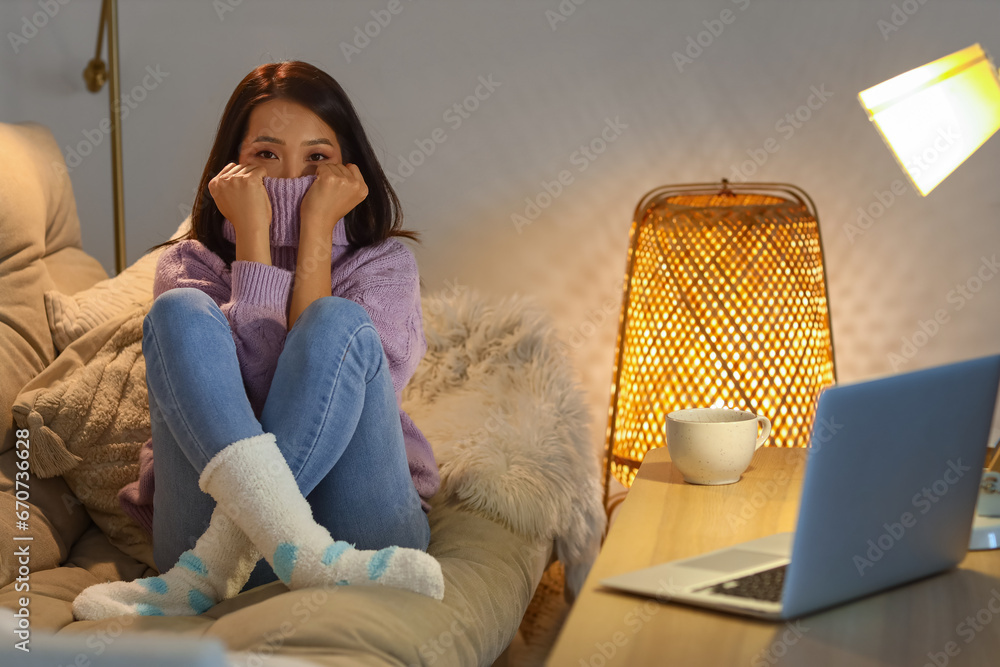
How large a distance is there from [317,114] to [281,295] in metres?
0.30

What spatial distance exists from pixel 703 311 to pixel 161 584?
96cm

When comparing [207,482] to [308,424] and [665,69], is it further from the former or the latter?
[665,69]

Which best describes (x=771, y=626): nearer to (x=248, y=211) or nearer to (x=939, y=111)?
(x=939, y=111)

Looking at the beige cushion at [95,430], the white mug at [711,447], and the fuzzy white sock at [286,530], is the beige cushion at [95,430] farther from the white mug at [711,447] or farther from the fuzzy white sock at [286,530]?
the white mug at [711,447]

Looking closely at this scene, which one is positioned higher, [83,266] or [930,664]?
[83,266]

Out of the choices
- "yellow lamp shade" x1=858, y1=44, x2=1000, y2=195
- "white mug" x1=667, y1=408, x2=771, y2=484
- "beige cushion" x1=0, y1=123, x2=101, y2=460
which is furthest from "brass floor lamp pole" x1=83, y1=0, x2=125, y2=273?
"yellow lamp shade" x1=858, y1=44, x2=1000, y2=195

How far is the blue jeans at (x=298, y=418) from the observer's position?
898mm

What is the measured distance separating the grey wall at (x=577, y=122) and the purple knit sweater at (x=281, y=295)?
62cm

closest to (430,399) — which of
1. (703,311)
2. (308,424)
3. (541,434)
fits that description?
(541,434)

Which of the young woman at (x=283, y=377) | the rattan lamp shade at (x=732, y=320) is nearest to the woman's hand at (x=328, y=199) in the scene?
the young woman at (x=283, y=377)

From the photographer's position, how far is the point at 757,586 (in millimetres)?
646

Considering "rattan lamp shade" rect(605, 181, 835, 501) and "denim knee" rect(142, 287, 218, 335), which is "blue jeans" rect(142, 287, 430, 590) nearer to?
"denim knee" rect(142, 287, 218, 335)

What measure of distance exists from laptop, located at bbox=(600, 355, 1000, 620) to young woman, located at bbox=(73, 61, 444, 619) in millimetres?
333

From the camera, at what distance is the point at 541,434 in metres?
1.29
